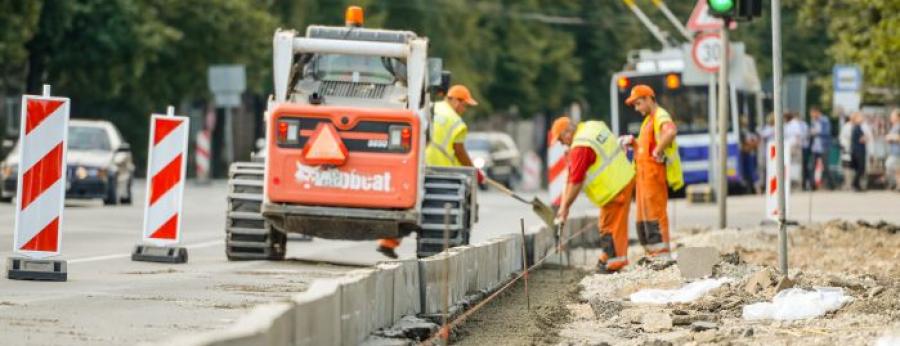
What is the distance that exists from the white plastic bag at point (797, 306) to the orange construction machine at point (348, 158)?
17.9 ft

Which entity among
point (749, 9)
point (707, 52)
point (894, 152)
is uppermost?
point (707, 52)

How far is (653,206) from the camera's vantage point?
807 inches

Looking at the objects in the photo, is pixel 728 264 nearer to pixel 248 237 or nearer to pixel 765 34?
pixel 248 237

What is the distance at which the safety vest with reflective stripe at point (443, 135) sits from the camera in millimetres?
21344

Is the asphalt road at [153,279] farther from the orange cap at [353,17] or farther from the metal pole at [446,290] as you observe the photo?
the orange cap at [353,17]

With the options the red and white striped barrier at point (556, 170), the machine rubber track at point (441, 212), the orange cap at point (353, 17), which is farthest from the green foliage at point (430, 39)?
the machine rubber track at point (441, 212)

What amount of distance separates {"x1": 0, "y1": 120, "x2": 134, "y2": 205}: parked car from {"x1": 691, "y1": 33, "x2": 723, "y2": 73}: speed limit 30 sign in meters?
10.9

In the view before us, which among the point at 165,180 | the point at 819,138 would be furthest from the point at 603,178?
the point at 819,138

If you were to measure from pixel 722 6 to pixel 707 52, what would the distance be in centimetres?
649

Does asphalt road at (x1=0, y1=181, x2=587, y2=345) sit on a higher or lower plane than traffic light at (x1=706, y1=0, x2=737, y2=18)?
lower

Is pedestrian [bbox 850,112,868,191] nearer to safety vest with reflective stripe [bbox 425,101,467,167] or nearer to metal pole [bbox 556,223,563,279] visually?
metal pole [bbox 556,223,563,279]

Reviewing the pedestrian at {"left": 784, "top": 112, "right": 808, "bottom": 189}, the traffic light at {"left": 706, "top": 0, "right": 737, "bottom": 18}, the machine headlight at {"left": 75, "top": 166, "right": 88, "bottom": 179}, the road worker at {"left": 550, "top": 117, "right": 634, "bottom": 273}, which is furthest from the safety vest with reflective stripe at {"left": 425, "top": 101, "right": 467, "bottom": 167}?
the pedestrian at {"left": 784, "top": 112, "right": 808, "bottom": 189}

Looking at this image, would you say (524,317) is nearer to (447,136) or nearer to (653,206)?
(653,206)

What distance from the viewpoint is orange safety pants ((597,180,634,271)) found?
20000 mm
